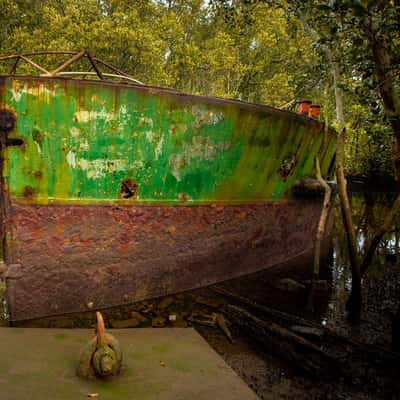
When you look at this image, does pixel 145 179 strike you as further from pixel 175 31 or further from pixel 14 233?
pixel 175 31

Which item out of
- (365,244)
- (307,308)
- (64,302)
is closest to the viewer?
(64,302)

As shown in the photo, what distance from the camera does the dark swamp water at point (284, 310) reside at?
333cm

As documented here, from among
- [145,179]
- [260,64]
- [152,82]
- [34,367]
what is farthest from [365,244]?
[260,64]

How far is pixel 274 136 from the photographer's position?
5473 millimetres

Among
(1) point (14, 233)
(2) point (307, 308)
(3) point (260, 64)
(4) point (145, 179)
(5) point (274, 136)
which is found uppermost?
(3) point (260, 64)

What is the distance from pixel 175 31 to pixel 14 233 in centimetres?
1726

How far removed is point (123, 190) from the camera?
4414 mm

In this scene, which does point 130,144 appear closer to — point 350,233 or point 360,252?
point 350,233

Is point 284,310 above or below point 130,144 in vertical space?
below

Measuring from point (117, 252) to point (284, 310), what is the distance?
7.09 ft

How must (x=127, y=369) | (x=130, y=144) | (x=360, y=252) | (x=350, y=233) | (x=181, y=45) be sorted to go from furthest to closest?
(x=181, y=45) < (x=360, y=252) < (x=350, y=233) < (x=130, y=144) < (x=127, y=369)

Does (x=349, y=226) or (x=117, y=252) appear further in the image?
(x=349, y=226)

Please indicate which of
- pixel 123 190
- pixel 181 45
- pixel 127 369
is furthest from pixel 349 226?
pixel 181 45

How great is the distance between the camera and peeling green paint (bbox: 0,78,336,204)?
402 cm
